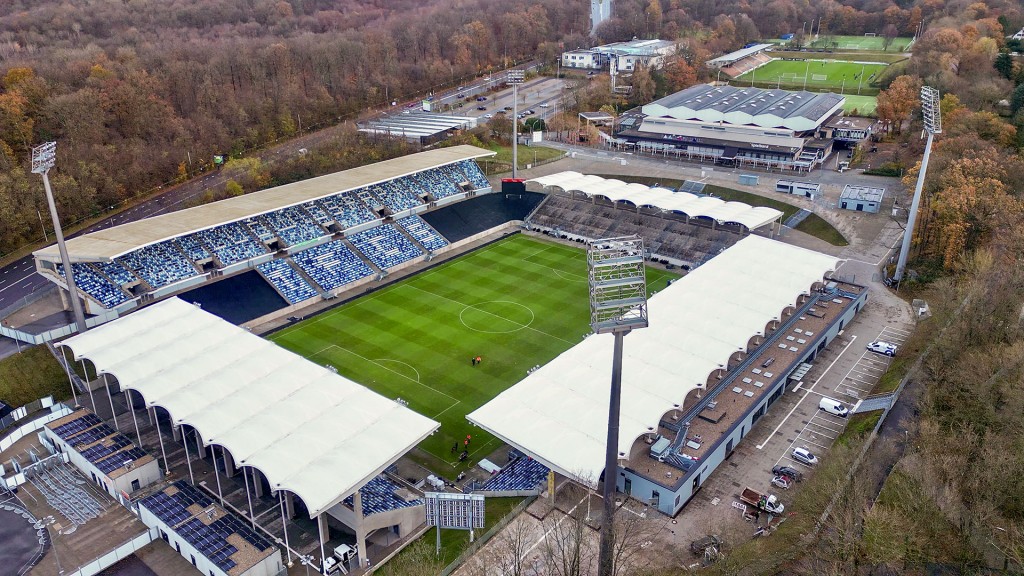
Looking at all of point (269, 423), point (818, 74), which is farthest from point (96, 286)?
point (818, 74)

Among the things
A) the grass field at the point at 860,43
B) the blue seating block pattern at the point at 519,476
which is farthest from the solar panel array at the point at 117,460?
the grass field at the point at 860,43

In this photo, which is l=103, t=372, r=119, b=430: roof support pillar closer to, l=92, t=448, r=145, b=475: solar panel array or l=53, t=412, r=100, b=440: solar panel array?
l=53, t=412, r=100, b=440: solar panel array

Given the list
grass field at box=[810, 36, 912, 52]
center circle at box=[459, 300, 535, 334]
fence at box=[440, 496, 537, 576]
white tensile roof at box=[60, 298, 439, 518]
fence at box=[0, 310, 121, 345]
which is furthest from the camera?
grass field at box=[810, 36, 912, 52]

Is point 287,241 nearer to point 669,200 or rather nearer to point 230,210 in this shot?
point 230,210

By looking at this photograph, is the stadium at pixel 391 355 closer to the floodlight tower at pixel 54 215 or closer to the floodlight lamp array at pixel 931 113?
the floodlight tower at pixel 54 215

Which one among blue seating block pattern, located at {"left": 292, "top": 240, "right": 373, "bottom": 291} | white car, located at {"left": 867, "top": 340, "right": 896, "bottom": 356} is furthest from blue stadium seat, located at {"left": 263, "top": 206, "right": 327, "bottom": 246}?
white car, located at {"left": 867, "top": 340, "right": 896, "bottom": 356}
